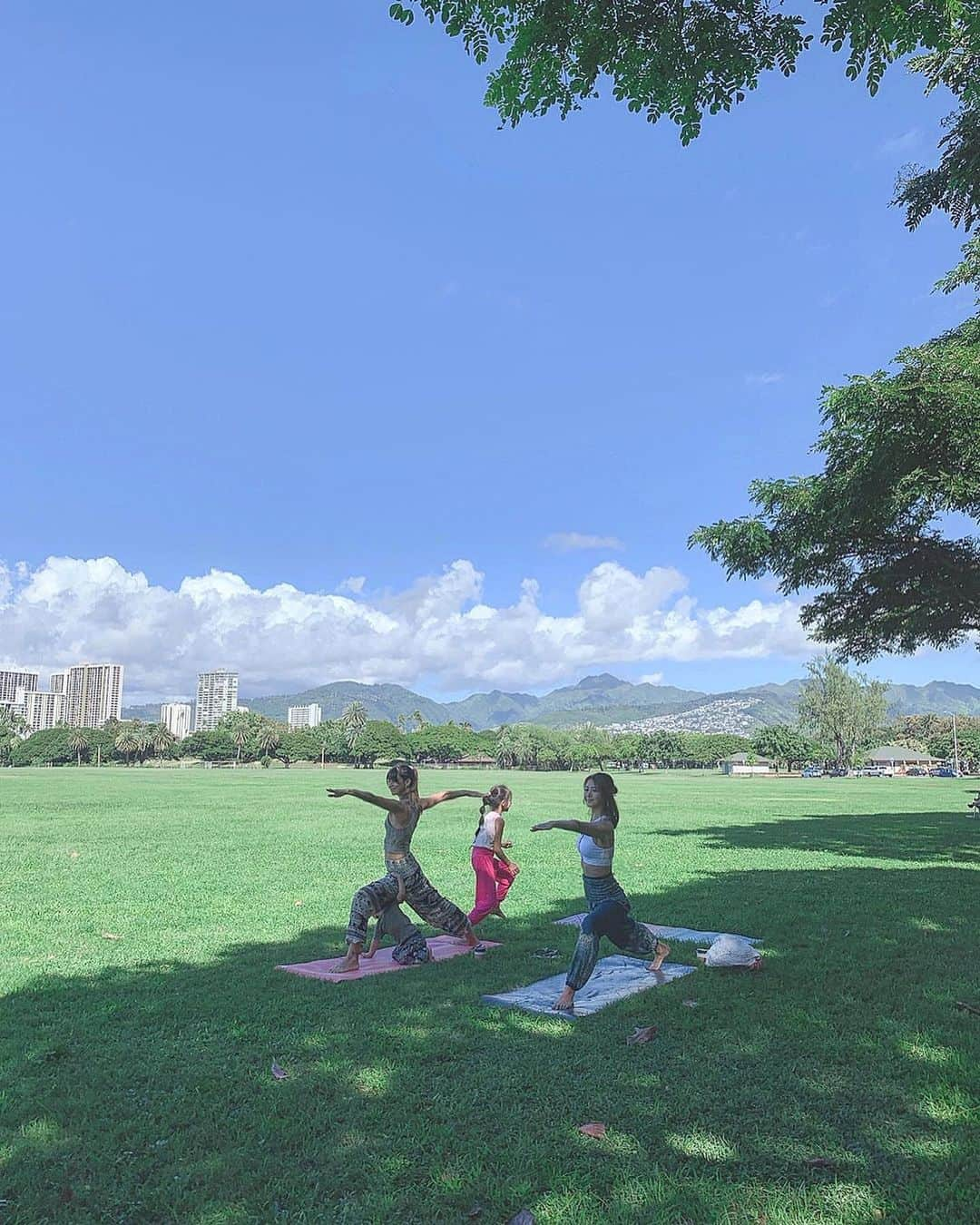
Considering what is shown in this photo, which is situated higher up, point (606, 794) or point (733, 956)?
point (606, 794)

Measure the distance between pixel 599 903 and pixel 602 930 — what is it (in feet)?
0.68

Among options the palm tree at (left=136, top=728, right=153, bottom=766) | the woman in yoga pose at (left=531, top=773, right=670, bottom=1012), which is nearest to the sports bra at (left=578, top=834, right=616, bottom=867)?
the woman in yoga pose at (left=531, top=773, right=670, bottom=1012)

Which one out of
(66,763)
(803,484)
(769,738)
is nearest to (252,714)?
(66,763)

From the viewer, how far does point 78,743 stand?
15338 cm

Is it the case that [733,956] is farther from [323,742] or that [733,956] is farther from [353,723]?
[353,723]

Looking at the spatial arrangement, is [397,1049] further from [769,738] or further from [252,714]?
[252,714]

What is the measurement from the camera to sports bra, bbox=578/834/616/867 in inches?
269

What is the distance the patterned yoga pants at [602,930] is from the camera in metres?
6.53

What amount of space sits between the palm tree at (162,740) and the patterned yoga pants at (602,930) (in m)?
166

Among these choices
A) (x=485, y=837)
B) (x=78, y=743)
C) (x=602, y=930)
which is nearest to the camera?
(x=602, y=930)

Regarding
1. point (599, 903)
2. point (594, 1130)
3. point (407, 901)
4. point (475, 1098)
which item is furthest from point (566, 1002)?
point (407, 901)

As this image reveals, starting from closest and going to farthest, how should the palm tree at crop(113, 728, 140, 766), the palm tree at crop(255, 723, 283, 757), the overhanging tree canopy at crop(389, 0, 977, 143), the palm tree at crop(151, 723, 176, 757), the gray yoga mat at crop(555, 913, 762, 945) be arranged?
the overhanging tree canopy at crop(389, 0, 977, 143) < the gray yoga mat at crop(555, 913, 762, 945) < the palm tree at crop(113, 728, 140, 766) < the palm tree at crop(255, 723, 283, 757) < the palm tree at crop(151, 723, 176, 757)

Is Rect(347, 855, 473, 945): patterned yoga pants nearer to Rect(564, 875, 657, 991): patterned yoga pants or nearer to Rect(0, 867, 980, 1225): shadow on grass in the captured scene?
Rect(0, 867, 980, 1225): shadow on grass

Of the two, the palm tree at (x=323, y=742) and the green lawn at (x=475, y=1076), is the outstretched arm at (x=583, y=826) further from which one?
the palm tree at (x=323, y=742)
